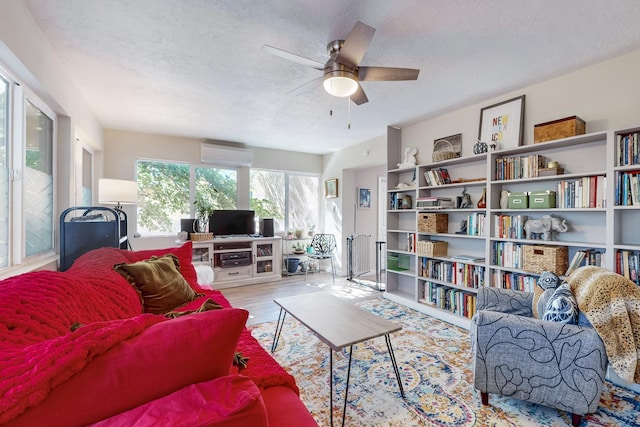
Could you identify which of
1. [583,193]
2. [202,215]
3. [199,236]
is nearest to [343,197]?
[202,215]

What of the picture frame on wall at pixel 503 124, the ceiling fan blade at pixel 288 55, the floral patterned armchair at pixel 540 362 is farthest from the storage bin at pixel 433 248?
the ceiling fan blade at pixel 288 55

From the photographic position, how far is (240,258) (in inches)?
180

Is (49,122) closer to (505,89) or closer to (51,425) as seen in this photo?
(51,425)

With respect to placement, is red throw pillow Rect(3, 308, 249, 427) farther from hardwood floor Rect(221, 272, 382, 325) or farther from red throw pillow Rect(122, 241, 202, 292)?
hardwood floor Rect(221, 272, 382, 325)

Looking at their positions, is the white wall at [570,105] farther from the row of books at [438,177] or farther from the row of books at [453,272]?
the row of books at [453,272]

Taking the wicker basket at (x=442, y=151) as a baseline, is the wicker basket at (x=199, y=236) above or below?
below

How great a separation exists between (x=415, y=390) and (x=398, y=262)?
219 centimetres

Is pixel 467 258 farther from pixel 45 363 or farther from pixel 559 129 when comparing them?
pixel 45 363

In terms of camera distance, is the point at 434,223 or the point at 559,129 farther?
the point at 434,223

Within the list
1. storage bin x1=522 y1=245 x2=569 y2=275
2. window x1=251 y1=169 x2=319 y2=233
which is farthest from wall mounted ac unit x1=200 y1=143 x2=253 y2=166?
storage bin x1=522 y1=245 x2=569 y2=275

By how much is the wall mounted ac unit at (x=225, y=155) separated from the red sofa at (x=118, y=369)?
3.86 meters

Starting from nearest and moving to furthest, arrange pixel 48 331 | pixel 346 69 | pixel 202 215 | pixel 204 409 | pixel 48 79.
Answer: pixel 204 409
pixel 48 331
pixel 346 69
pixel 48 79
pixel 202 215

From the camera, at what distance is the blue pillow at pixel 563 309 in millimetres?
1651

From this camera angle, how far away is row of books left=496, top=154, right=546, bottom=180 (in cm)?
258
